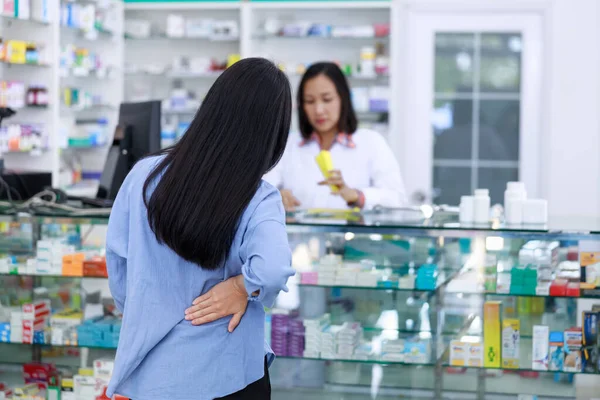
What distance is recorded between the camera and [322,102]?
4145 mm

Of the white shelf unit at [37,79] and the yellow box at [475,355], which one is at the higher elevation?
the white shelf unit at [37,79]

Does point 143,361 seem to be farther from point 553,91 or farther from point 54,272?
point 553,91

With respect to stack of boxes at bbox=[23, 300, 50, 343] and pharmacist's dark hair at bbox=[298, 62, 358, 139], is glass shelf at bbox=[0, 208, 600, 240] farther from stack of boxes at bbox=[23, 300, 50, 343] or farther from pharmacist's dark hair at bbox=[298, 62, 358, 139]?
pharmacist's dark hair at bbox=[298, 62, 358, 139]

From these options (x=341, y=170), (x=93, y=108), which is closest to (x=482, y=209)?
(x=341, y=170)

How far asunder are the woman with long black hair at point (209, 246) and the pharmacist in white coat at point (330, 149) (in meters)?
2.09

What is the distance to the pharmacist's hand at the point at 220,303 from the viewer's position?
1.99m

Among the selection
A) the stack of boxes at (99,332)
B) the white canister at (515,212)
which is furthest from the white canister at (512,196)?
the stack of boxes at (99,332)

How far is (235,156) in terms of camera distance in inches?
74.7

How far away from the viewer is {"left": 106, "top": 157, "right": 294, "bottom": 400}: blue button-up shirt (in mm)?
1964

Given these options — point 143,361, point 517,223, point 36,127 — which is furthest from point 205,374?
point 36,127

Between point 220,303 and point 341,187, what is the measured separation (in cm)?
180

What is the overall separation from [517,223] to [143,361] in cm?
165

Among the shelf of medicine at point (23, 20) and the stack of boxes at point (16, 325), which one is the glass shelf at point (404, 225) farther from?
the shelf of medicine at point (23, 20)

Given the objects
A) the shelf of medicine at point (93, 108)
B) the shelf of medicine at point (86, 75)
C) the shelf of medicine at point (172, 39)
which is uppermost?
the shelf of medicine at point (172, 39)
